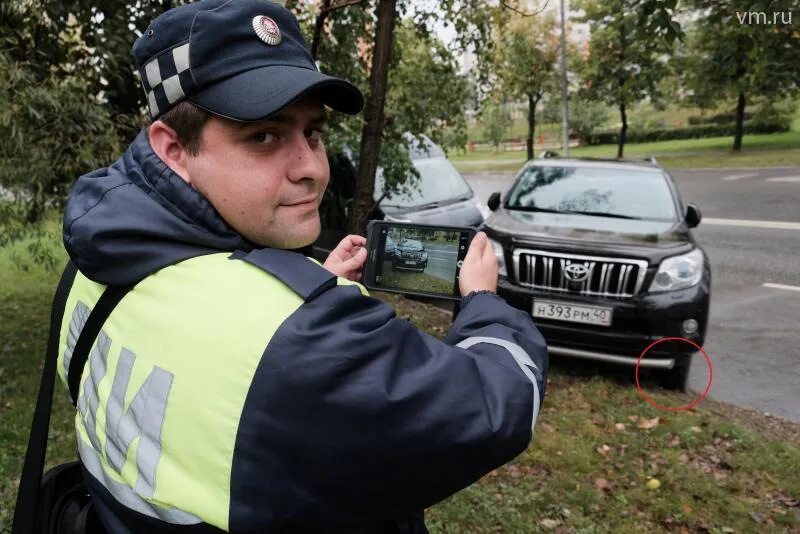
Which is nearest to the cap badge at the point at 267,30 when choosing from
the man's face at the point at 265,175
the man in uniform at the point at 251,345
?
the man in uniform at the point at 251,345

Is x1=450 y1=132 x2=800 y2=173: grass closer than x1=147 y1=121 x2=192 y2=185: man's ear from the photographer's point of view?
No

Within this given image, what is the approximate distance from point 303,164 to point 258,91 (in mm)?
156

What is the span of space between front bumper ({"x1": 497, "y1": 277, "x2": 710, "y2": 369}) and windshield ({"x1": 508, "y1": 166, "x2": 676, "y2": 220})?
119cm

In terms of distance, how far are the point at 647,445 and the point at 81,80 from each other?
452cm

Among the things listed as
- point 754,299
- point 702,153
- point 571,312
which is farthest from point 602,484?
point 702,153

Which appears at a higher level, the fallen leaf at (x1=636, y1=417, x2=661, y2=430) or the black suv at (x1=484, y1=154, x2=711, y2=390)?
the black suv at (x1=484, y1=154, x2=711, y2=390)

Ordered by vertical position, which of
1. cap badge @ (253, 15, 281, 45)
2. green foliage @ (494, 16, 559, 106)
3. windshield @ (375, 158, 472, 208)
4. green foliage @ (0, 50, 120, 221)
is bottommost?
windshield @ (375, 158, 472, 208)

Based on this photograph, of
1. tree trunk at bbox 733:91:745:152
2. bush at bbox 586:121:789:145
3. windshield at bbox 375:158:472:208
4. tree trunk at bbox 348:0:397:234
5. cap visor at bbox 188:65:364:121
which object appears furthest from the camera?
bush at bbox 586:121:789:145

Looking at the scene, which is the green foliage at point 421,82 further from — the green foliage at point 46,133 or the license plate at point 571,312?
the green foliage at point 46,133

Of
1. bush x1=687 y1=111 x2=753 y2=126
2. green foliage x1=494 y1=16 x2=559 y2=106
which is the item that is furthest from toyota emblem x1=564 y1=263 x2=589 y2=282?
bush x1=687 y1=111 x2=753 y2=126

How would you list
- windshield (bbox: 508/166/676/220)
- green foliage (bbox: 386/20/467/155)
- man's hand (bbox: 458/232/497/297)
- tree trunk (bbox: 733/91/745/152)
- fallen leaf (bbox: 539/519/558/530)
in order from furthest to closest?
tree trunk (bbox: 733/91/745/152)
green foliage (bbox: 386/20/467/155)
windshield (bbox: 508/166/676/220)
fallen leaf (bbox: 539/519/558/530)
man's hand (bbox: 458/232/497/297)

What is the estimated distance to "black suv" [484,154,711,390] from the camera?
4.76 meters

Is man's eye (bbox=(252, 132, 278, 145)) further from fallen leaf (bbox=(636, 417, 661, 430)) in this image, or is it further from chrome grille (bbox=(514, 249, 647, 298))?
chrome grille (bbox=(514, 249, 647, 298))

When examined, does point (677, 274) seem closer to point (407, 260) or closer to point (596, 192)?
point (596, 192)
